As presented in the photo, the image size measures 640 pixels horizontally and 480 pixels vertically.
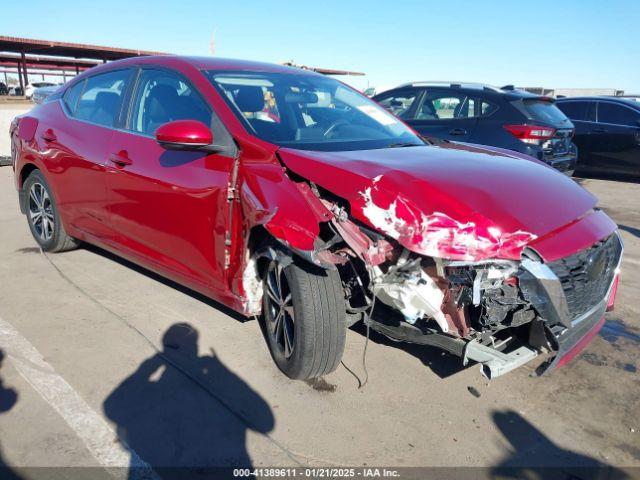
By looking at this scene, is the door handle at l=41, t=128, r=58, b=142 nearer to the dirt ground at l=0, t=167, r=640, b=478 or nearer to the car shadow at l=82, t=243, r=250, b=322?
the car shadow at l=82, t=243, r=250, b=322

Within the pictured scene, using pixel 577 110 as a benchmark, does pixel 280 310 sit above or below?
below

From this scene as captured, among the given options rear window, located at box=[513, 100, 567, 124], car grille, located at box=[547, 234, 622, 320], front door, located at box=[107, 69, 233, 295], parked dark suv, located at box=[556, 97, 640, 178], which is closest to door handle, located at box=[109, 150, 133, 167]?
front door, located at box=[107, 69, 233, 295]

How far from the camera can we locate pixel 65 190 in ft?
14.4

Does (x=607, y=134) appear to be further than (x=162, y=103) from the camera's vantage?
Yes

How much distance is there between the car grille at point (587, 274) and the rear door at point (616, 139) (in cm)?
795

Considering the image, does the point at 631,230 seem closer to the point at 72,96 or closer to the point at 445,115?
the point at 445,115

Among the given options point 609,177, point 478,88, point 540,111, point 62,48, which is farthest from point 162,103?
point 62,48

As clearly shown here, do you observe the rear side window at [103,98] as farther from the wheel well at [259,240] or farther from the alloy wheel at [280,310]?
the alloy wheel at [280,310]

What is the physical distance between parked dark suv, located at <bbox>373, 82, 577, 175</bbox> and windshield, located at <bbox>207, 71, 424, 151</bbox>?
2884 millimetres

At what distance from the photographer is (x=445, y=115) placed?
740 centimetres

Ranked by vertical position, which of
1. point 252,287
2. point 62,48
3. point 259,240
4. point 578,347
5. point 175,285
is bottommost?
point 175,285

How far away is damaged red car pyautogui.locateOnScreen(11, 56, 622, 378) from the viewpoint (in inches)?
96.4

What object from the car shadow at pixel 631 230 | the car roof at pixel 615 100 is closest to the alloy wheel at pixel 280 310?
the car shadow at pixel 631 230

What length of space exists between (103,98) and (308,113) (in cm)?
172
